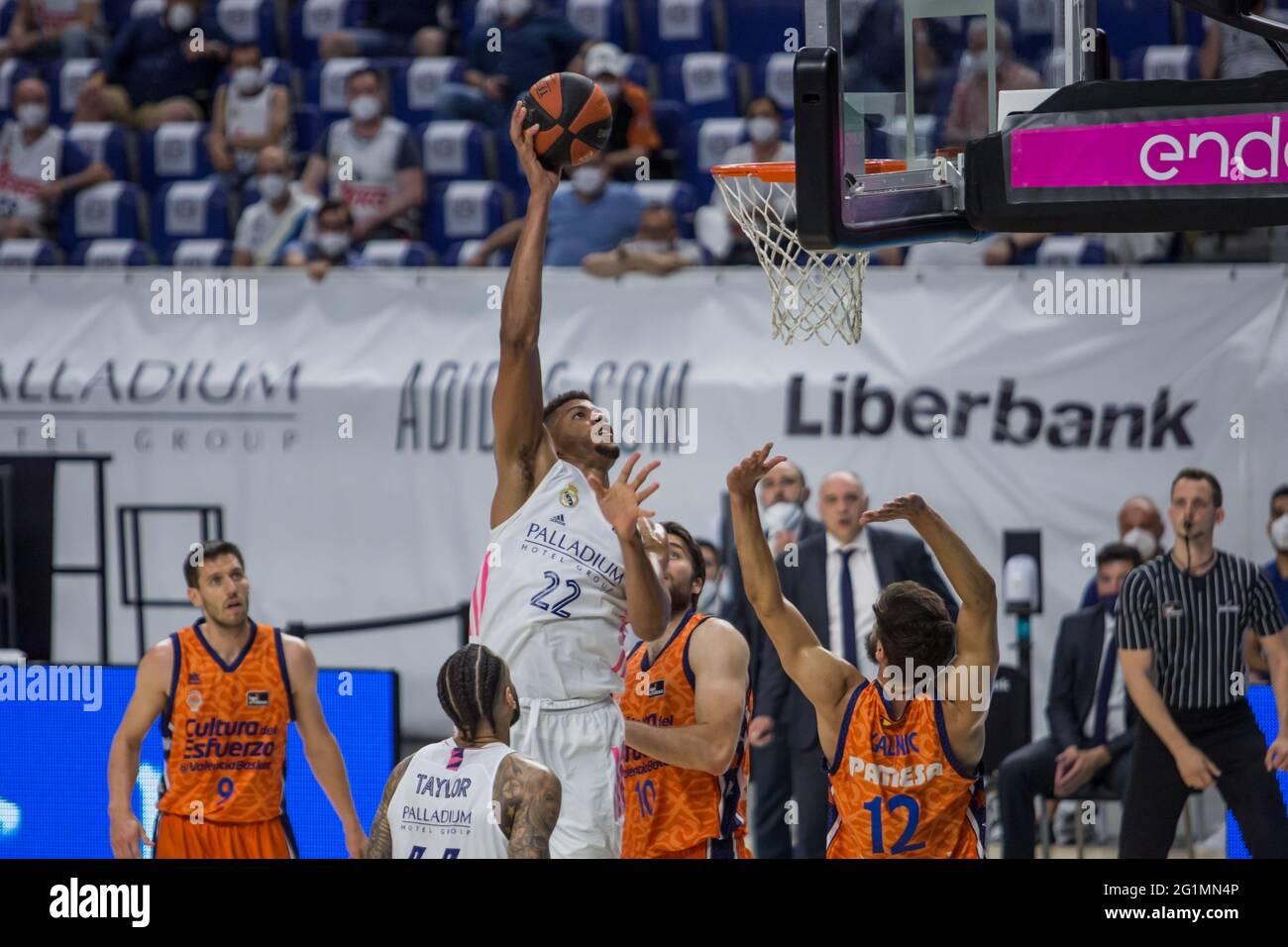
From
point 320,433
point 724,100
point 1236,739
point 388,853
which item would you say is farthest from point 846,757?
point 724,100

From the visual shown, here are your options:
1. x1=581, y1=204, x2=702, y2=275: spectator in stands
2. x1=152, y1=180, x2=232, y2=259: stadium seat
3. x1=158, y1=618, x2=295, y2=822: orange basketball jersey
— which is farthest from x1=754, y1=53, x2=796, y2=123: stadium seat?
x1=158, y1=618, x2=295, y2=822: orange basketball jersey

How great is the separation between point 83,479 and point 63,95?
12.1 feet

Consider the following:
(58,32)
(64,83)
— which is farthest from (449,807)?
(58,32)

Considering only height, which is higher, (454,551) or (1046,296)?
(1046,296)

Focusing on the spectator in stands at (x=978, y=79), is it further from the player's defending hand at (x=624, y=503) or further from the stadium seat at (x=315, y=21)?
the stadium seat at (x=315, y=21)

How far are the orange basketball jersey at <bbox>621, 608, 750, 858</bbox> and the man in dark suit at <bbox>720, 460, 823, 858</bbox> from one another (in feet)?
5.61

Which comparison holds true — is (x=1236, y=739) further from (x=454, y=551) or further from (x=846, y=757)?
(x=454, y=551)

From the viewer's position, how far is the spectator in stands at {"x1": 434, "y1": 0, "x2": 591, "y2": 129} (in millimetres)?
10098

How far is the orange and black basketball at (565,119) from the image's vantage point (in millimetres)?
5605

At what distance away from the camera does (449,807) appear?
4637 mm

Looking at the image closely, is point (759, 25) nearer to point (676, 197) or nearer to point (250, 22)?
point (676, 197)

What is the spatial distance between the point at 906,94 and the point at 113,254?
6.01 meters

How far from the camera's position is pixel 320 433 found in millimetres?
8508

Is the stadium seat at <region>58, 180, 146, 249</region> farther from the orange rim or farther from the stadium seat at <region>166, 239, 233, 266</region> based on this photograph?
the orange rim
